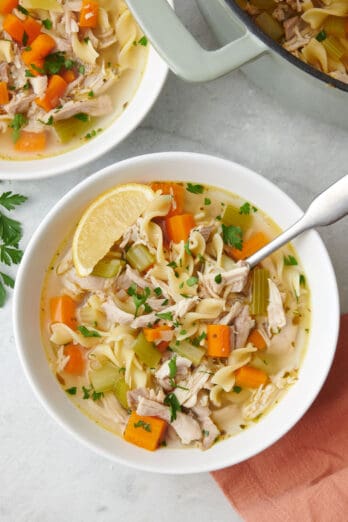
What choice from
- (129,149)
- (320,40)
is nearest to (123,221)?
(129,149)

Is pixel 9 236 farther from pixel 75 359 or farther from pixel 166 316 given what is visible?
pixel 166 316

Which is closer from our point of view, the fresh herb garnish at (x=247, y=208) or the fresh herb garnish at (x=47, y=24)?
the fresh herb garnish at (x=247, y=208)

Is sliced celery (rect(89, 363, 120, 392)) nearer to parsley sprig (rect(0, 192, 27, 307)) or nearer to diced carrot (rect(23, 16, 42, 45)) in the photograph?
parsley sprig (rect(0, 192, 27, 307))

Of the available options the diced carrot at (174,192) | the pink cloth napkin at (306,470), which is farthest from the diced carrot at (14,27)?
the pink cloth napkin at (306,470)

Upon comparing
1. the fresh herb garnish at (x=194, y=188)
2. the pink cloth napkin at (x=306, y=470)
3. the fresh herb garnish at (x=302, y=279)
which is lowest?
the pink cloth napkin at (x=306, y=470)

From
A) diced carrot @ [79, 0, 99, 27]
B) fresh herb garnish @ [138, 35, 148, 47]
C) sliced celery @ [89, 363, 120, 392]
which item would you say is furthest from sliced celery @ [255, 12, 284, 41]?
sliced celery @ [89, 363, 120, 392]

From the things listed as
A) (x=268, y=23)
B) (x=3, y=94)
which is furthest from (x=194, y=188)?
(x=3, y=94)

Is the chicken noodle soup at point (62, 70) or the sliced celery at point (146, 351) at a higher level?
the chicken noodle soup at point (62, 70)

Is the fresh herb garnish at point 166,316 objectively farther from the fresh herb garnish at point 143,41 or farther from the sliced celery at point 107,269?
the fresh herb garnish at point 143,41
